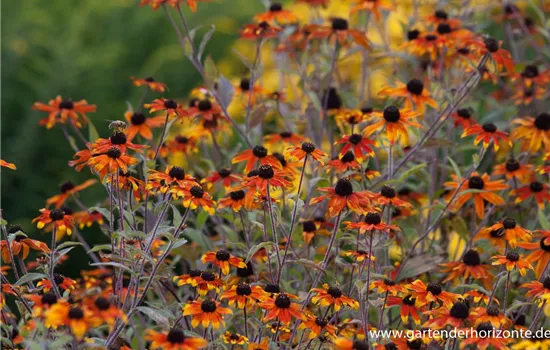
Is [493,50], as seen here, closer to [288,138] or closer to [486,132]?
[486,132]

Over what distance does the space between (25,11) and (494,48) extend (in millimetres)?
3574

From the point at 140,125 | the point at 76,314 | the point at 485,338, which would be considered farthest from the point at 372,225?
the point at 140,125

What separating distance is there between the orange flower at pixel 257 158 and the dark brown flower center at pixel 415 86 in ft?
1.68

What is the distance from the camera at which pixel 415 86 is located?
2279 mm

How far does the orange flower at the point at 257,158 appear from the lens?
2.00m

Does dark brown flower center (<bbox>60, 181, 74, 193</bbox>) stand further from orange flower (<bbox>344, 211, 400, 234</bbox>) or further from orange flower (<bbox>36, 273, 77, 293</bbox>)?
orange flower (<bbox>344, 211, 400, 234</bbox>)

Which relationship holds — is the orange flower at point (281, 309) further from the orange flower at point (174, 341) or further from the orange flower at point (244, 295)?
the orange flower at point (174, 341)

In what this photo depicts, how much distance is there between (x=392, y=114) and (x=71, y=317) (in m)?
1.07

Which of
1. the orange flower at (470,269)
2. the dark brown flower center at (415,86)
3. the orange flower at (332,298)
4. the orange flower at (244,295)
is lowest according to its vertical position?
the orange flower at (470,269)

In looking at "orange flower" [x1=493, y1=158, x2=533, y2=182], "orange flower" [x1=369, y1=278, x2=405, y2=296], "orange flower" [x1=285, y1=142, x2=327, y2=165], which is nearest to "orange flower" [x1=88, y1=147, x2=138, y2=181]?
"orange flower" [x1=285, y1=142, x2=327, y2=165]

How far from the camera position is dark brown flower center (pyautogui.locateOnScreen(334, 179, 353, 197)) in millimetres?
1746

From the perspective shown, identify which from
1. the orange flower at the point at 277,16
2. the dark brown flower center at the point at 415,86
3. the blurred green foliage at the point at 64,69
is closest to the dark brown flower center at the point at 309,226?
the dark brown flower center at the point at 415,86

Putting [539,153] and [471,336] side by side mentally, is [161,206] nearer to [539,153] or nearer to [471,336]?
[471,336]

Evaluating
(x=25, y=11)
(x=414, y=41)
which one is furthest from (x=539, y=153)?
(x=25, y=11)
